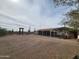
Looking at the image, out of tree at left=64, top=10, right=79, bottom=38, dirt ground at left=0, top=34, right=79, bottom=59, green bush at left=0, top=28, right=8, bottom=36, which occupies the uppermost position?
tree at left=64, top=10, right=79, bottom=38

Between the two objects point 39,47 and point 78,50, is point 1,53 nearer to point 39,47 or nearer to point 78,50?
point 39,47

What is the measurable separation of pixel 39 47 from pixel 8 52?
2.26m

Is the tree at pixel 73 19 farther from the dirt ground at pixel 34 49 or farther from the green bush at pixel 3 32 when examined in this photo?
the green bush at pixel 3 32

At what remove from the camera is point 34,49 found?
1263 centimetres

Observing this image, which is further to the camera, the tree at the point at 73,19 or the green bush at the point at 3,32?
the green bush at the point at 3,32

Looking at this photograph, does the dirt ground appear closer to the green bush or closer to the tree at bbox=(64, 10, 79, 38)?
the green bush

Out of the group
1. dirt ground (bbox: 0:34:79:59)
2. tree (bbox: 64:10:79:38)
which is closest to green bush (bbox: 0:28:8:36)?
dirt ground (bbox: 0:34:79:59)

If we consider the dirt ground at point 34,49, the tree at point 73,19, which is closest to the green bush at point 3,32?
the dirt ground at point 34,49

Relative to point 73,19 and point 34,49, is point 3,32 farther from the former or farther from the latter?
point 73,19

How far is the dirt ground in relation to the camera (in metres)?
11.6

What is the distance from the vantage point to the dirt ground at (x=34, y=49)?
1159cm

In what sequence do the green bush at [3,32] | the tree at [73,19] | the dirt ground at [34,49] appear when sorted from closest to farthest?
the tree at [73,19]
the dirt ground at [34,49]
the green bush at [3,32]

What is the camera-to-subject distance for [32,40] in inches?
563

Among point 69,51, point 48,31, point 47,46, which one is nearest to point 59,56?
point 69,51
